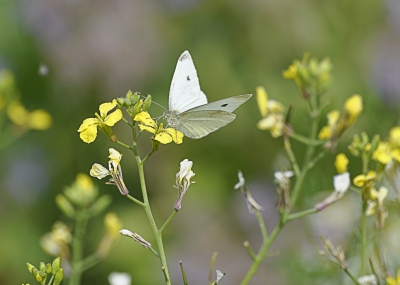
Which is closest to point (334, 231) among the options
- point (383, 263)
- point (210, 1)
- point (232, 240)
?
point (383, 263)

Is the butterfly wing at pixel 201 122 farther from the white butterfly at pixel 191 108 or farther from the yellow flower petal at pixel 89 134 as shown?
the yellow flower petal at pixel 89 134

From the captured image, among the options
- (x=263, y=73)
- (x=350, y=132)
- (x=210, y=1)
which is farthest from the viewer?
A: (x=210, y=1)

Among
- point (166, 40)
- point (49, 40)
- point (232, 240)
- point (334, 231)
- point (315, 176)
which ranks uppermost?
point (49, 40)

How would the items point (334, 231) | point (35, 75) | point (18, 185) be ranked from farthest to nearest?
1. point (35, 75)
2. point (18, 185)
3. point (334, 231)

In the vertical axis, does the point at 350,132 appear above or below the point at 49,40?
below

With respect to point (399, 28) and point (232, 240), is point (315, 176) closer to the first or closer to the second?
point (232, 240)

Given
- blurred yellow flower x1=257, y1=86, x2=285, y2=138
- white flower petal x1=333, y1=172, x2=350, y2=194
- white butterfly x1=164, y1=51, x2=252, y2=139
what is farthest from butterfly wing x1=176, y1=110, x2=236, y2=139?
white flower petal x1=333, y1=172, x2=350, y2=194

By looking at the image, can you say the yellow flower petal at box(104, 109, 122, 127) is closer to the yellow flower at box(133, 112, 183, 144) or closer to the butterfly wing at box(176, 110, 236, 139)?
the yellow flower at box(133, 112, 183, 144)
